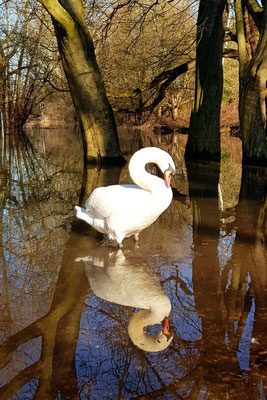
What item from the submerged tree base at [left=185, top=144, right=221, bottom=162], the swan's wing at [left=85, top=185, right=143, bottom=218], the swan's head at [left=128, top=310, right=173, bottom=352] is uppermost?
the swan's wing at [left=85, top=185, right=143, bottom=218]

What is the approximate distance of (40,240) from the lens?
240 inches

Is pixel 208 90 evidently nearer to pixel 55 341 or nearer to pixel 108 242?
pixel 108 242

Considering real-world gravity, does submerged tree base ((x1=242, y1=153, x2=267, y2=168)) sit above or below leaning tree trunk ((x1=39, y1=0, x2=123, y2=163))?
below

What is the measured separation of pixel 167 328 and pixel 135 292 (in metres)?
0.82

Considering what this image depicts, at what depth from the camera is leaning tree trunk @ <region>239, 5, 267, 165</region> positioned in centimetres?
1417

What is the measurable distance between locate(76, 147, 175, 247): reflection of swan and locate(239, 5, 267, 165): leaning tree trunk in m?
9.55

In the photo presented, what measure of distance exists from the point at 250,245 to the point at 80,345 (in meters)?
3.20

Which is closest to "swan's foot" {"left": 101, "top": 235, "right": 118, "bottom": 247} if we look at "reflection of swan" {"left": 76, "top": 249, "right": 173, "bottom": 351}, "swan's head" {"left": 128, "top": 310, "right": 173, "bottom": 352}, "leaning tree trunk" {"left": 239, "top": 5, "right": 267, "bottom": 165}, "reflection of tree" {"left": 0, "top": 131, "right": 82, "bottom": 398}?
"reflection of swan" {"left": 76, "top": 249, "right": 173, "bottom": 351}

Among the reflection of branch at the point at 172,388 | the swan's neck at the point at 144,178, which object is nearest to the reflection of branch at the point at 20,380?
the reflection of branch at the point at 172,388

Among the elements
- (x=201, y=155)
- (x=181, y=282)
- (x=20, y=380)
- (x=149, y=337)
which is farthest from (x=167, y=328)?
(x=201, y=155)

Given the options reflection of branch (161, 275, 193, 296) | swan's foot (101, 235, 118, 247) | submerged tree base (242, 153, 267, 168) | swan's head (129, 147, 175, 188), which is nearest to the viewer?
reflection of branch (161, 275, 193, 296)

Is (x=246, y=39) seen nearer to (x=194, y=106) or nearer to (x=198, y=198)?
(x=194, y=106)

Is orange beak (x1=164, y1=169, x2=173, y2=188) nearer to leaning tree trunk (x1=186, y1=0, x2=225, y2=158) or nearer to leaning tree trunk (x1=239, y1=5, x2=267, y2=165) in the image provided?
leaning tree trunk (x1=239, y1=5, x2=267, y2=165)

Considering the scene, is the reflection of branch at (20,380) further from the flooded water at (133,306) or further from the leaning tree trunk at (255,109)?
the leaning tree trunk at (255,109)
